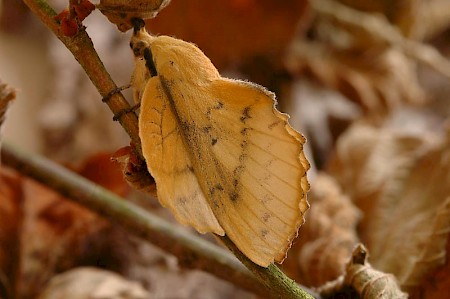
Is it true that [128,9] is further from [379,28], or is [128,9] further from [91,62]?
[379,28]

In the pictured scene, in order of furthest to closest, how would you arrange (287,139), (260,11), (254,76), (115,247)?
1. (254,76)
2. (260,11)
3. (115,247)
4. (287,139)

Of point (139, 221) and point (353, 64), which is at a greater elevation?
point (139, 221)

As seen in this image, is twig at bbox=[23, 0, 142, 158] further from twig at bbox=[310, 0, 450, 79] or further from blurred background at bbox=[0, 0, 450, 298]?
twig at bbox=[310, 0, 450, 79]

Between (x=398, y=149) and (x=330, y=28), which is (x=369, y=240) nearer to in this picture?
(x=398, y=149)

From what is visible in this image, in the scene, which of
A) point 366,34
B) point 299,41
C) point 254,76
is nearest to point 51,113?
point 254,76

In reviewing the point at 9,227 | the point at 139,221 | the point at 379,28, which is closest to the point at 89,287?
the point at 139,221
